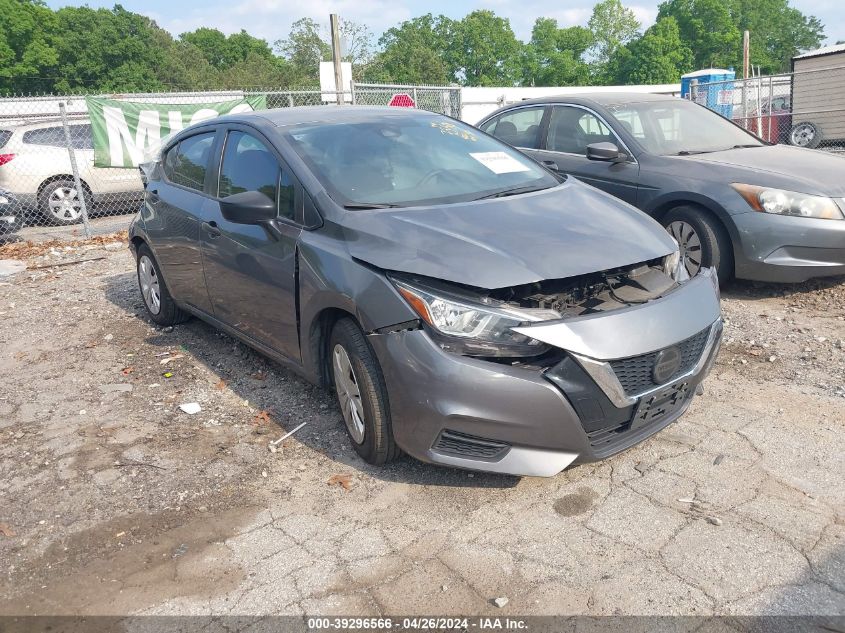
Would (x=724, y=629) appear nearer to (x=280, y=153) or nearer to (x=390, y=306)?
(x=390, y=306)

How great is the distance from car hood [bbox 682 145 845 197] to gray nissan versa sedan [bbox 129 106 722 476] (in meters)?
2.14

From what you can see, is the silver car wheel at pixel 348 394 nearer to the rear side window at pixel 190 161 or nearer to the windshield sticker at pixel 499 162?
the windshield sticker at pixel 499 162

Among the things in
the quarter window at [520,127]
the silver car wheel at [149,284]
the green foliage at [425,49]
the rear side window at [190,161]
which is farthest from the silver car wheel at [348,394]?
the green foliage at [425,49]

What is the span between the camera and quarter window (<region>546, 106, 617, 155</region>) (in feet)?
22.1

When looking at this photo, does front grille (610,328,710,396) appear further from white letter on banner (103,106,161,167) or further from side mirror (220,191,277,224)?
white letter on banner (103,106,161,167)

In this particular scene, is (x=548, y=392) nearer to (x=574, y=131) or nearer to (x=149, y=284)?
(x=149, y=284)

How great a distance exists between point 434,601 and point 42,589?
1537 mm

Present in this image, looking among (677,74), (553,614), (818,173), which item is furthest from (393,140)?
(677,74)

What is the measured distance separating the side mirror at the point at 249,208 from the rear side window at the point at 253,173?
0.31ft

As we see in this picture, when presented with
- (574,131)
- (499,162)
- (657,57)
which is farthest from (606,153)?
(657,57)

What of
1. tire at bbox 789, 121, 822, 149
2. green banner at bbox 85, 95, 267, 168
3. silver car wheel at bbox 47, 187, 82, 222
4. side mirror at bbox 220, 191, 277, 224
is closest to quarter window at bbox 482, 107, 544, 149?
side mirror at bbox 220, 191, 277, 224

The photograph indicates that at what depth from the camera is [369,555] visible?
2939mm

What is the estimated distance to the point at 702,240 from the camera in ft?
19.1

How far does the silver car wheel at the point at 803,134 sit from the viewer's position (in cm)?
1733
